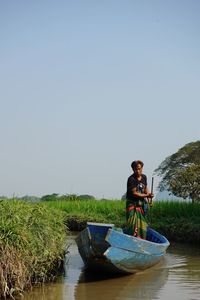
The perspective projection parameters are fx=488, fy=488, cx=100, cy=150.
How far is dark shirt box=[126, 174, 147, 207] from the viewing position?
959 centimetres

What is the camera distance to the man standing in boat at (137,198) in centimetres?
958

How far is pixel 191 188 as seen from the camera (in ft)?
99.3

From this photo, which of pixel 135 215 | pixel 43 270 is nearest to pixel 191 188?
pixel 135 215

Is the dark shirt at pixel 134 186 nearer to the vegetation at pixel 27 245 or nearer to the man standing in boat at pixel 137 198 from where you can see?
the man standing in boat at pixel 137 198

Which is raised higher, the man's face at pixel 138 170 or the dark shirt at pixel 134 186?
the man's face at pixel 138 170

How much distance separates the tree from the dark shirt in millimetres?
20354

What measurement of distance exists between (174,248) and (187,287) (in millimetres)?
5378

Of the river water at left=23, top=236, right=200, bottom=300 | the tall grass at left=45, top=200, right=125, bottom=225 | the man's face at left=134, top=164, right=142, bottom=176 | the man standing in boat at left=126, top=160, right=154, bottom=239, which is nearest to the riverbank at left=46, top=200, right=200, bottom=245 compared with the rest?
the tall grass at left=45, top=200, right=125, bottom=225

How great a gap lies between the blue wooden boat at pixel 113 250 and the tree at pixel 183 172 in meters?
21.1

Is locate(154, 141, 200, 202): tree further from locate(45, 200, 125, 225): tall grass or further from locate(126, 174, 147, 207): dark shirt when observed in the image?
locate(126, 174, 147, 207): dark shirt

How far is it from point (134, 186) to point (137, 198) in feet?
0.88

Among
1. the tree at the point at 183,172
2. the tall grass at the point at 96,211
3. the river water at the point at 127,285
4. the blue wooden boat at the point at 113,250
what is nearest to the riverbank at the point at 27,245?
the river water at the point at 127,285

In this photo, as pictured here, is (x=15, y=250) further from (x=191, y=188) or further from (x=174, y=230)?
(x=191, y=188)

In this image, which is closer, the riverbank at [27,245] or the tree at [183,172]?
the riverbank at [27,245]
